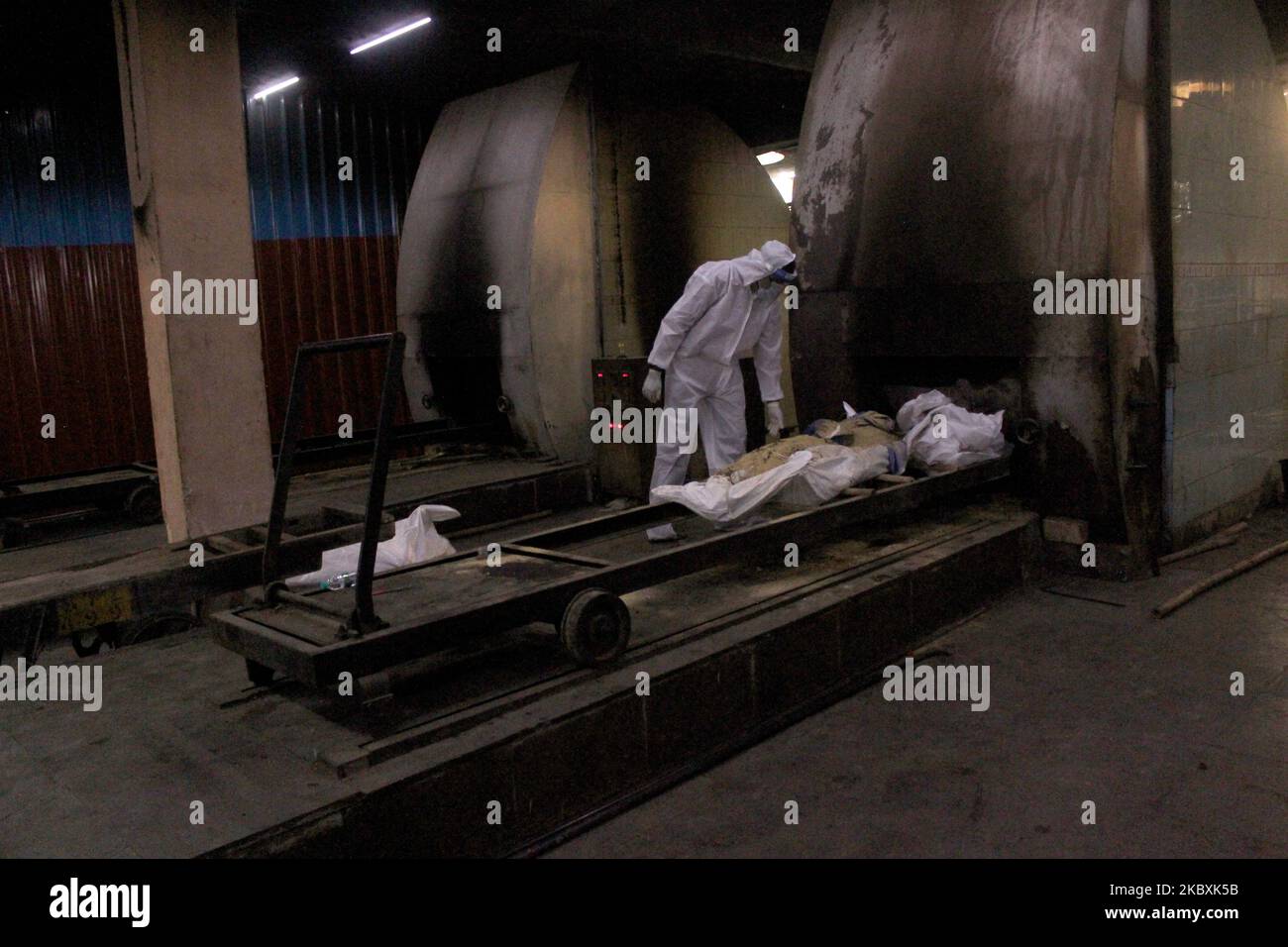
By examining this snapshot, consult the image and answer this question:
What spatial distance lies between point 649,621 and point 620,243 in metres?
5.06

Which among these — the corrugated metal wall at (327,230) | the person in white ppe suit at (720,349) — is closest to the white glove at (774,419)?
the person in white ppe suit at (720,349)

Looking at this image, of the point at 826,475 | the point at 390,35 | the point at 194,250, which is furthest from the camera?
the point at 390,35

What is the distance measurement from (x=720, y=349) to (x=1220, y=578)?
3128 mm

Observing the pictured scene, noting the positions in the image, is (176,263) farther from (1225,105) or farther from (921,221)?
(1225,105)

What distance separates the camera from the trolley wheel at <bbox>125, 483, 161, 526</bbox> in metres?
7.68

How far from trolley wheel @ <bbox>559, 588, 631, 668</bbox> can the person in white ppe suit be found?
2.66 meters

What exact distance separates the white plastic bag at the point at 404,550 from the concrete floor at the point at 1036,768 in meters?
1.63

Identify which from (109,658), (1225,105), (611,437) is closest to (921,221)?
(1225,105)

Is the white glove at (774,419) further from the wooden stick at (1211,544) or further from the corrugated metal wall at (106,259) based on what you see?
the corrugated metal wall at (106,259)

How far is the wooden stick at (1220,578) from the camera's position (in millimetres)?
5406

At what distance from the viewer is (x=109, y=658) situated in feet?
14.6

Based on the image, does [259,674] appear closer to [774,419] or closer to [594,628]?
[594,628]

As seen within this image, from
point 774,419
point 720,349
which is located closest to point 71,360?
point 720,349

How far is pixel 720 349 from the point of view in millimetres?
6449
